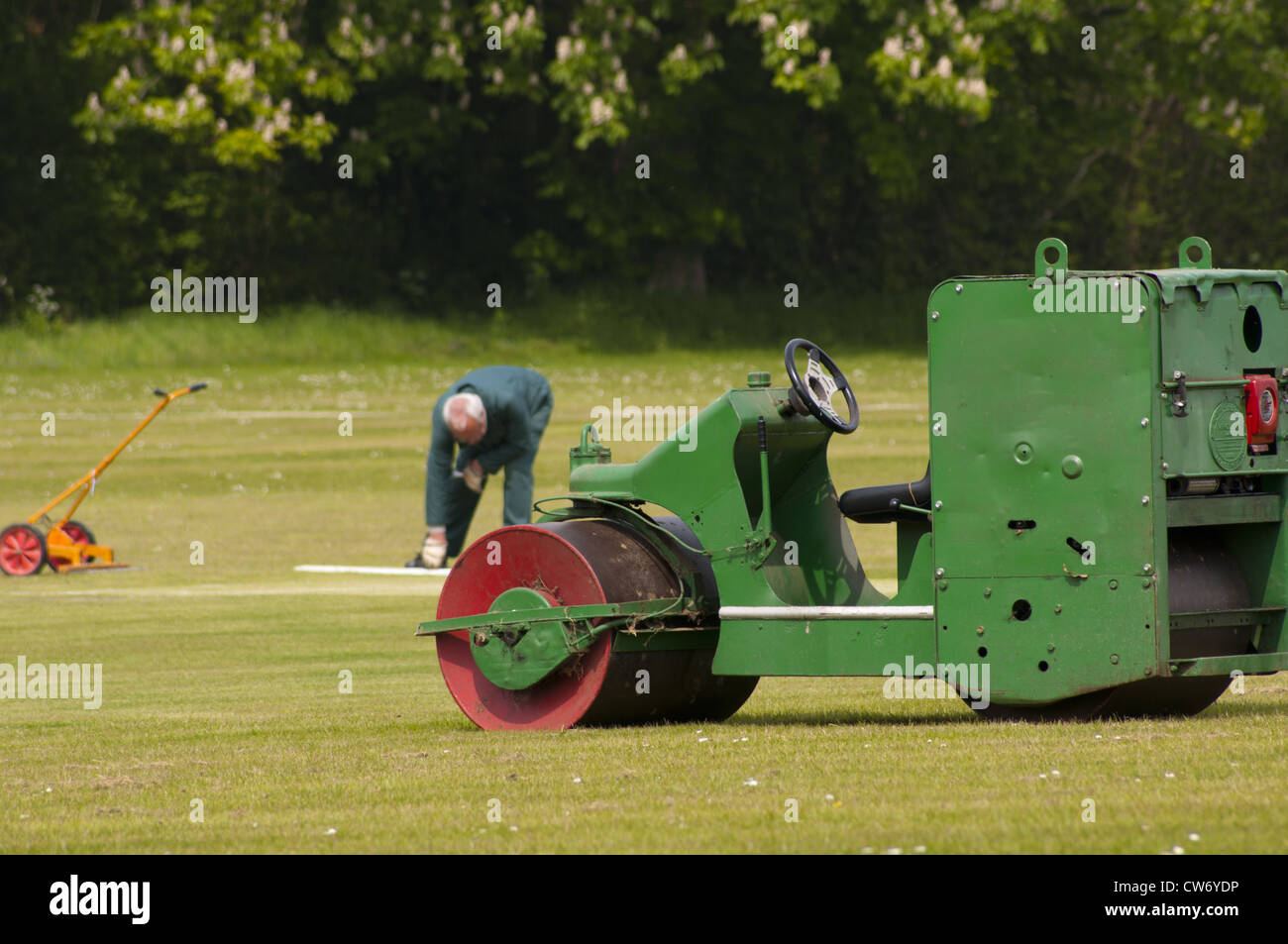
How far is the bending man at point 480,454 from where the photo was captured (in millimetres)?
20375

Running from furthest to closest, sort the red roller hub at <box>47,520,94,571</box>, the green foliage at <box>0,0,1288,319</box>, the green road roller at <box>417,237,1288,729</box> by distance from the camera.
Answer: the green foliage at <box>0,0,1288,319</box>
the red roller hub at <box>47,520,94,571</box>
the green road roller at <box>417,237,1288,729</box>

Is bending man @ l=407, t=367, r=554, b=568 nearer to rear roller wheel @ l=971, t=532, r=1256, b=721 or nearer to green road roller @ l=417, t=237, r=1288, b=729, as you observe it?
green road roller @ l=417, t=237, r=1288, b=729

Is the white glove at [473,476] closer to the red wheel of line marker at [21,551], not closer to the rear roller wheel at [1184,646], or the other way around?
the red wheel of line marker at [21,551]

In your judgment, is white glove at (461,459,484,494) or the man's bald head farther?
white glove at (461,459,484,494)

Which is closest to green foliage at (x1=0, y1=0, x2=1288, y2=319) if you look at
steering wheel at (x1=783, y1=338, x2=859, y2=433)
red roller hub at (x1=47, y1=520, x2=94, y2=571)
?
red roller hub at (x1=47, y1=520, x2=94, y2=571)

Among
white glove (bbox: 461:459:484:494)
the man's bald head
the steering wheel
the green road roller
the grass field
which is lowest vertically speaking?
the grass field

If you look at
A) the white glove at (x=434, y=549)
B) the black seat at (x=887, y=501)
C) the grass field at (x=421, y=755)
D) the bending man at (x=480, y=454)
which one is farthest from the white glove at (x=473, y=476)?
the black seat at (x=887, y=501)

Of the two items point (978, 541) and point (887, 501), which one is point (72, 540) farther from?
point (978, 541)

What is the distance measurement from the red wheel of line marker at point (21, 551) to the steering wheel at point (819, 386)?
1184 centimetres

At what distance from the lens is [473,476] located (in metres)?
20.3

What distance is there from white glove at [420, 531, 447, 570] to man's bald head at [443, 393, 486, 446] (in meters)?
0.90

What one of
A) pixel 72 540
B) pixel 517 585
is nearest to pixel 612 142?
pixel 72 540

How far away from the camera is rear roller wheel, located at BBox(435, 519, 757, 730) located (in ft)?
31.9

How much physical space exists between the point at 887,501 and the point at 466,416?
10555 millimetres
